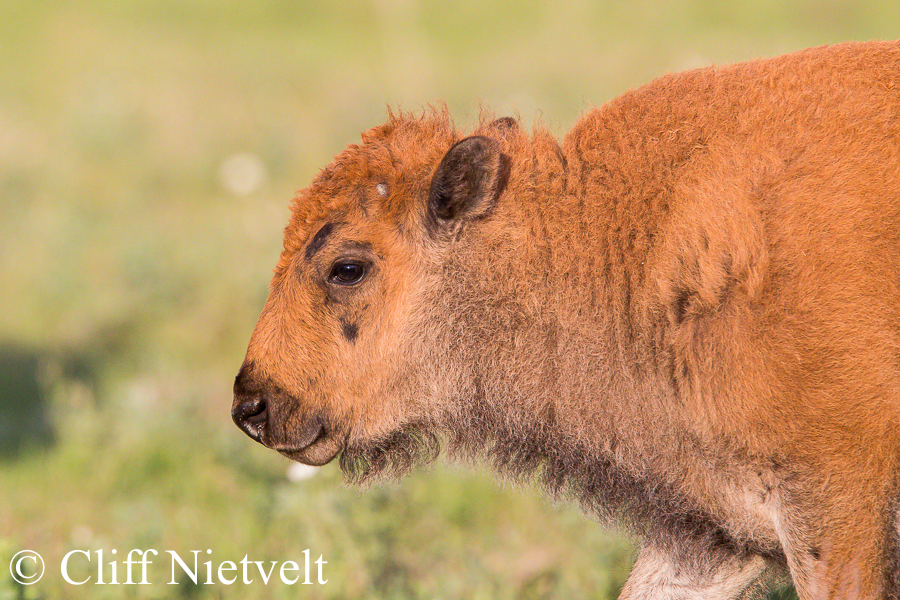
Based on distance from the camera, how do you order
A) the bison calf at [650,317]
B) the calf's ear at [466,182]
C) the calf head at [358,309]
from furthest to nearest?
the calf head at [358,309], the calf's ear at [466,182], the bison calf at [650,317]

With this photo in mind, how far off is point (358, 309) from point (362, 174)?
52 centimetres

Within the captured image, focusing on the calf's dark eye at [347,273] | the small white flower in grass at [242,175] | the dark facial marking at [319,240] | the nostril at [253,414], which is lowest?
the nostril at [253,414]

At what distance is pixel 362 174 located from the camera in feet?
12.2

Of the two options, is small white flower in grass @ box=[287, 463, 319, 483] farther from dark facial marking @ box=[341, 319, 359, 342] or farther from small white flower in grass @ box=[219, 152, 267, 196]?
small white flower in grass @ box=[219, 152, 267, 196]

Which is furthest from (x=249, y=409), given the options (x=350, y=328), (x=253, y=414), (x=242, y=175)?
(x=242, y=175)

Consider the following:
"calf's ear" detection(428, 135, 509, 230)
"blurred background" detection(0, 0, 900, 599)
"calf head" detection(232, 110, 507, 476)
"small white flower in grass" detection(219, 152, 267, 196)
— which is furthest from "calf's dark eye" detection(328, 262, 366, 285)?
"small white flower in grass" detection(219, 152, 267, 196)

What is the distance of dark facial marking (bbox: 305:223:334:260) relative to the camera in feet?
12.1

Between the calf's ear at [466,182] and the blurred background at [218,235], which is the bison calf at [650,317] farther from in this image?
the blurred background at [218,235]

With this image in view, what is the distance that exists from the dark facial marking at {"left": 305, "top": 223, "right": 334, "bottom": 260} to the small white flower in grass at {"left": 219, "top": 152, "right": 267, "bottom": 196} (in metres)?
7.59

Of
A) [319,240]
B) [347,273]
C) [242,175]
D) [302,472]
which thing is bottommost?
[302,472]

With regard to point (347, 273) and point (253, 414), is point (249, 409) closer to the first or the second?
point (253, 414)

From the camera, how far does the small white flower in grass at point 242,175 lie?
437 inches

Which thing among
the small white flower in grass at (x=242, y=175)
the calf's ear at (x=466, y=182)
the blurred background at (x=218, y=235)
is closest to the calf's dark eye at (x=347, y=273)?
the calf's ear at (x=466, y=182)

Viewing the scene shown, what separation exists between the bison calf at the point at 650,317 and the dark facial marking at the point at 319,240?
0.05 feet
